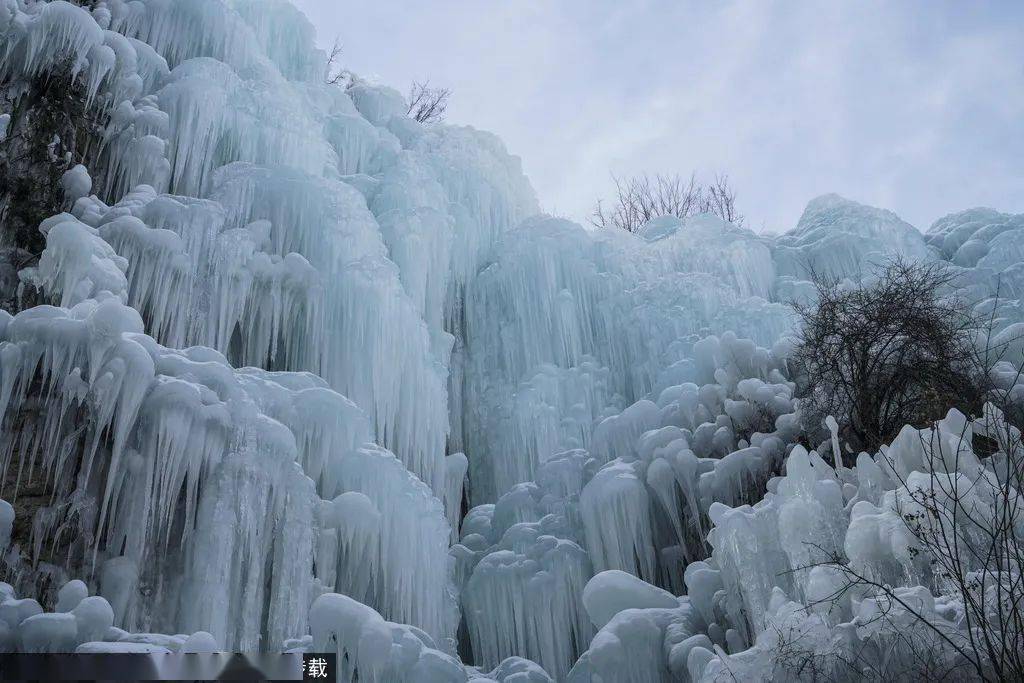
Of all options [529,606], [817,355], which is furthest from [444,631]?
[817,355]

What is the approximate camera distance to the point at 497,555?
7.12m

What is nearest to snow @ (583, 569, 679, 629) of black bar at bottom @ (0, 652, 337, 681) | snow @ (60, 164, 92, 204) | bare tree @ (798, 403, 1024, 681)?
bare tree @ (798, 403, 1024, 681)

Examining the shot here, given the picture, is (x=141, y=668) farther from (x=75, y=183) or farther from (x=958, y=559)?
(x=75, y=183)

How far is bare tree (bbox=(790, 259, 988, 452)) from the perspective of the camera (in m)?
6.61

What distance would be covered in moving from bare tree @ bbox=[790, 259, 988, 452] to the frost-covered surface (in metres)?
0.30

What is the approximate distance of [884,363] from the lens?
686 centimetres

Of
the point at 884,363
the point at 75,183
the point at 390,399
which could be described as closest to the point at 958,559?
the point at 884,363

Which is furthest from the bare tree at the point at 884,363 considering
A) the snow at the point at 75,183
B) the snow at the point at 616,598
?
the snow at the point at 75,183

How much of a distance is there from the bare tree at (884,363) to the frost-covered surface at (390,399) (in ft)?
0.99

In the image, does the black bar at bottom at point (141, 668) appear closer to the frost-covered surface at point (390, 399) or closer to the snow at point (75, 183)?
the frost-covered surface at point (390, 399)

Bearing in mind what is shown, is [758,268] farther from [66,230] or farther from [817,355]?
[66,230]

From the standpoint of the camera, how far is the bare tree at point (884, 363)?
Answer: 661 cm

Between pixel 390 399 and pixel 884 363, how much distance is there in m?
4.38

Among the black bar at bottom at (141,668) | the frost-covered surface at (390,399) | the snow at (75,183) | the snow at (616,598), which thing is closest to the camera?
the black bar at bottom at (141,668)
